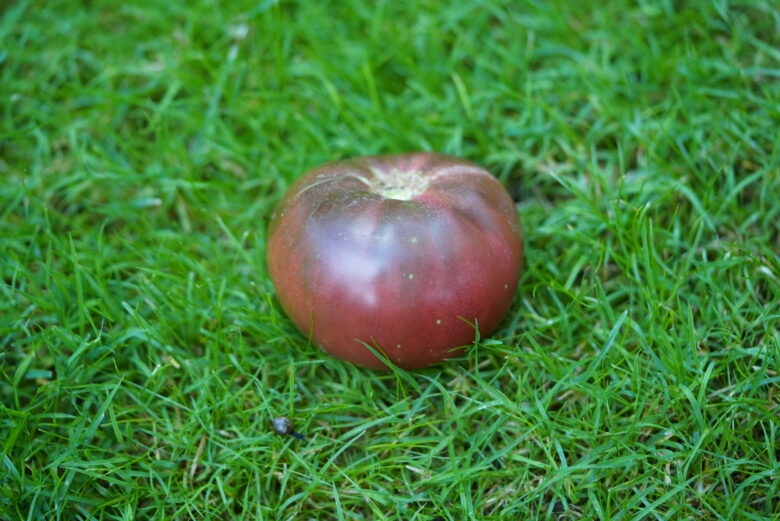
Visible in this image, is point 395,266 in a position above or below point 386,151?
above

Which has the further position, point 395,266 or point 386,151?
point 386,151

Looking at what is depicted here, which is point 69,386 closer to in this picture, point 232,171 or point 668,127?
point 232,171

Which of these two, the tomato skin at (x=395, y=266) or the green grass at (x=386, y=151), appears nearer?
the tomato skin at (x=395, y=266)

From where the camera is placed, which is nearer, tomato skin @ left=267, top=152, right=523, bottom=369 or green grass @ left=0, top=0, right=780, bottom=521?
tomato skin @ left=267, top=152, right=523, bottom=369

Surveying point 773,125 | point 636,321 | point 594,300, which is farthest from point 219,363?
point 773,125
